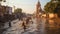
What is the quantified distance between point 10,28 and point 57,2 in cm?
131

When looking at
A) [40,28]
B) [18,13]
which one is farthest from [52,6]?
[18,13]

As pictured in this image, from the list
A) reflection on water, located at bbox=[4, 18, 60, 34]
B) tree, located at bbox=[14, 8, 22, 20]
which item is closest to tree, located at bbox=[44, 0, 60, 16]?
reflection on water, located at bbox=[4, 18, 60, 34]

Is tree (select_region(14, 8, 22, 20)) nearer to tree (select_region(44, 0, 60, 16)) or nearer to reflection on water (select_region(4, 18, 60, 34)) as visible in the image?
reflection on water (select_region(4, 18, 60, 34))

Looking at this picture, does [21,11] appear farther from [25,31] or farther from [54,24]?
[54,24]

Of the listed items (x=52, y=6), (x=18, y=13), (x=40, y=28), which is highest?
(x=52, y=6)

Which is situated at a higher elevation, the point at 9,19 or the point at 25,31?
the point at 9,19

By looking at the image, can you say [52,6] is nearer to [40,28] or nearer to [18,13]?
[40,28]

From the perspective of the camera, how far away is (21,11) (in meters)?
2.47

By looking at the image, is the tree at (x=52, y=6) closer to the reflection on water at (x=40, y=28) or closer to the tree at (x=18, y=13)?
the reflection on water at (x=40, y=28)

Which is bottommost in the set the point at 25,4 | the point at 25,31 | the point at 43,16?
the point at 25,31

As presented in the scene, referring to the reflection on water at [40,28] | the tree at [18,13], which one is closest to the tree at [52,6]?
the reflection on water at [40,28]

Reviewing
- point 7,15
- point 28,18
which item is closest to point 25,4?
point 28,18

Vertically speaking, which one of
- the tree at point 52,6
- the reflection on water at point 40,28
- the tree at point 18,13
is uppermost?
the tree at point 52,6

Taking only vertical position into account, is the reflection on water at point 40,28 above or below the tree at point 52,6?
below
